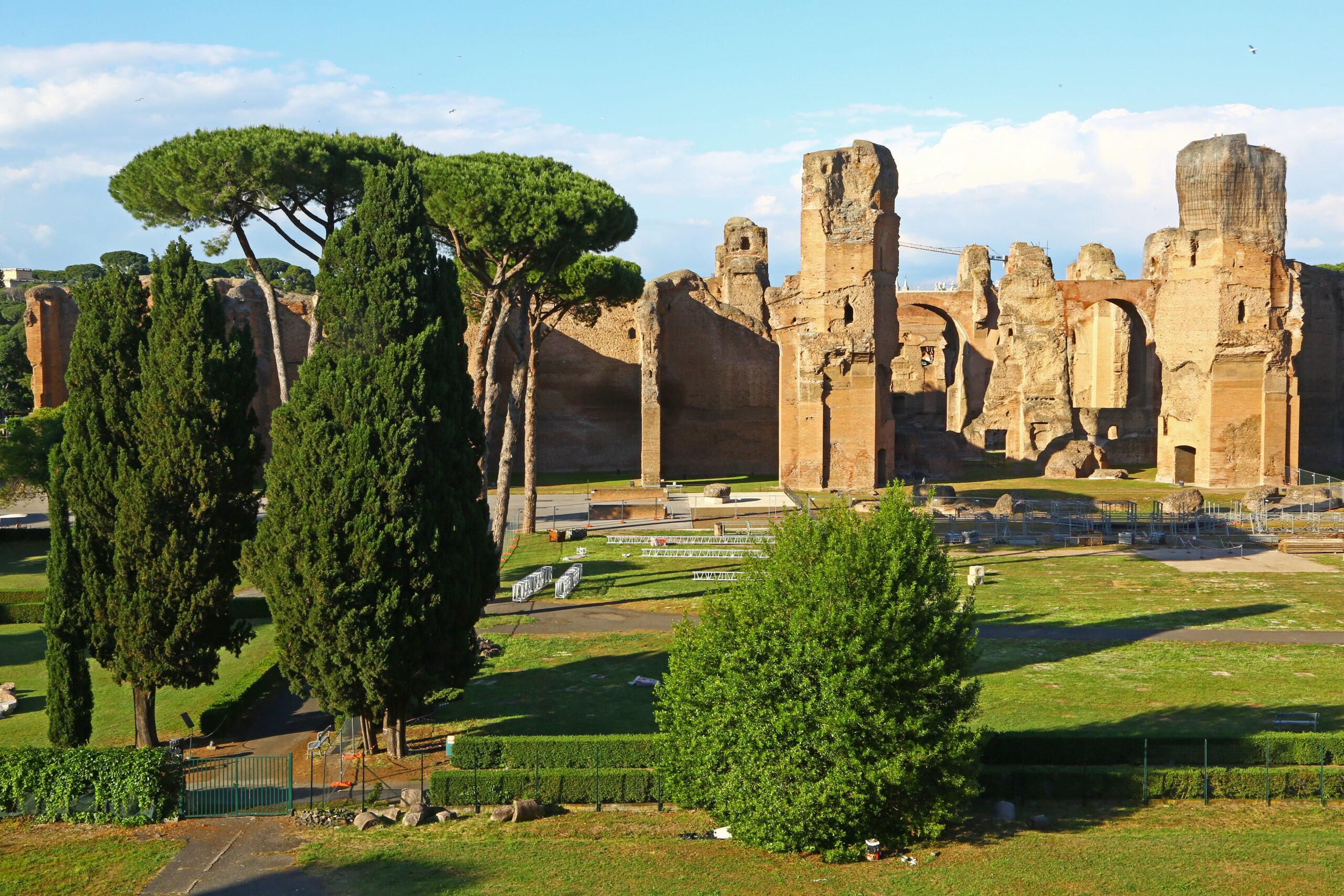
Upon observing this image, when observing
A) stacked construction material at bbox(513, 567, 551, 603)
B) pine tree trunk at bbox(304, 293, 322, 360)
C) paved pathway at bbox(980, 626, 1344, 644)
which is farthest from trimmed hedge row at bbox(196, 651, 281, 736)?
paved pathway at bbox(980, 626, 1344, 644)

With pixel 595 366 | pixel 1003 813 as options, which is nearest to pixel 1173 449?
pixel 595 366

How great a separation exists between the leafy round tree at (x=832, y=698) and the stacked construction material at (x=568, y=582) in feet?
34.6

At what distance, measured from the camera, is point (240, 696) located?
46.6 ft

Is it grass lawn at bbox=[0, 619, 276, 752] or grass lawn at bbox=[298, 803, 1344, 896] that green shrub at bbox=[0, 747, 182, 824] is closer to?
grass lawn at bbox=[298, 803, 1344, 896]

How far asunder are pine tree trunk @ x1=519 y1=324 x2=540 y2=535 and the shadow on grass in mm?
12211

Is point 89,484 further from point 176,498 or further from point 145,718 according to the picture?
point 145,718

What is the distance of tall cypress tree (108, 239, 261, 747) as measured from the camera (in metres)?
12.4

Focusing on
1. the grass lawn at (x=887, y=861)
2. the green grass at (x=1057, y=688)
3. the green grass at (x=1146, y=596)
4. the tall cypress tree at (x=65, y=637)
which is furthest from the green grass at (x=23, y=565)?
the green grass at (x=1146, y=596)

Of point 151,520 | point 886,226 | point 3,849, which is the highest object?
point 886,226

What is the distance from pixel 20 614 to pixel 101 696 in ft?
20.7

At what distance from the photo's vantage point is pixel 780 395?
36.5 meters

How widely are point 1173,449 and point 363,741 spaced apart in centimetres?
3362

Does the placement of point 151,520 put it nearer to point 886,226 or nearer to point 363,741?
point 363,741

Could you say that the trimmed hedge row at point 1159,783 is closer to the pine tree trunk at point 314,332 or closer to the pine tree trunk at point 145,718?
the pine tree trunk at point 314,332
